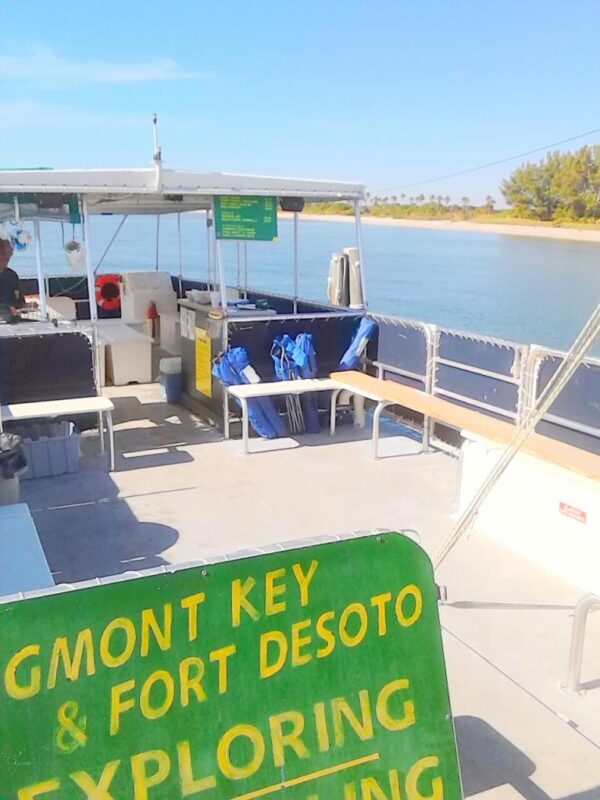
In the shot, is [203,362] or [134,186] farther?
[203,362]

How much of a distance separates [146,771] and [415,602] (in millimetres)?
746

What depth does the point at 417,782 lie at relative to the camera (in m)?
1.88

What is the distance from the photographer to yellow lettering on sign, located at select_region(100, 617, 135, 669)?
1629 millimetres

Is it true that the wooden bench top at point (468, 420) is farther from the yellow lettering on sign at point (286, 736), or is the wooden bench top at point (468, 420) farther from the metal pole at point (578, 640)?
the yellow lettering on sign at point (286, 736)

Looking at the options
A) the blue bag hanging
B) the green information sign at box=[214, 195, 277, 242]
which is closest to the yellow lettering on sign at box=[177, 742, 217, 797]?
the green information sign at box=[214, 195, 277, 242]

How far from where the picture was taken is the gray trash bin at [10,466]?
4.35 metres

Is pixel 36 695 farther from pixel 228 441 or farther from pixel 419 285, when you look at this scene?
pixel 419 285

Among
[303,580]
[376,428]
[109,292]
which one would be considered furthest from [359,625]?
[109,292]

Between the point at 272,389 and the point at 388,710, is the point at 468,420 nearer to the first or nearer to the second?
the point at 272,389

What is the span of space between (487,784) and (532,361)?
131 inches

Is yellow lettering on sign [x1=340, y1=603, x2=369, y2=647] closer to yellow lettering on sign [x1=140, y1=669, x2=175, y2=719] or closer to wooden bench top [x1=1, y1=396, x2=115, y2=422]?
yellow lettering on sign [x1=140, y1=669, x2=175, y2=719]

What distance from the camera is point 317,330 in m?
6.90

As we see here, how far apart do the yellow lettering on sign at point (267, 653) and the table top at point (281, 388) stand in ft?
14.1

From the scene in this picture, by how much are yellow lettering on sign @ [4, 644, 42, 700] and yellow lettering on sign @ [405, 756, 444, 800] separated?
0.92 m
